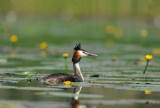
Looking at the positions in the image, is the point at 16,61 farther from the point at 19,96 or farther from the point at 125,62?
the point at 19,96

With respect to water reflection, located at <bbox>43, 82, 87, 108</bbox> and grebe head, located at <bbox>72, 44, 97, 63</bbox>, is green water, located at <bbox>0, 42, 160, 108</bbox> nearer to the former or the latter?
water reflection, located at <bbox>43, 82, 87, 108</bbox>

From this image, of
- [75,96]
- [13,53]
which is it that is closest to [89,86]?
[75,96]

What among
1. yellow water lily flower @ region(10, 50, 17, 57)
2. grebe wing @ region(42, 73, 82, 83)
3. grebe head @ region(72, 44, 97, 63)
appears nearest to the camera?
grebe wing @ region(42, 73, 82, 83)

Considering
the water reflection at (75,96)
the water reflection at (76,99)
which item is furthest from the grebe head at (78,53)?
the water reflection at (76,99)

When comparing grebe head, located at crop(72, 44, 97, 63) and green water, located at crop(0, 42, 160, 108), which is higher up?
grebe head, located at crop(72, 44, 97, 63)

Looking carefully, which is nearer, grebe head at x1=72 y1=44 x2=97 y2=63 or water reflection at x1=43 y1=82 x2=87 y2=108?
water reflection at x1=43 y1=82 x2=87 y2=108

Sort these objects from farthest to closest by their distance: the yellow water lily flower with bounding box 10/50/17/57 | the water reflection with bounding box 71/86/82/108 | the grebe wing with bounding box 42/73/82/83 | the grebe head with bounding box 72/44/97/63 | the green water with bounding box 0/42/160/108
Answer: the yellow water lily flower with bounding box 10/50/17/57 → the grebe head with bounding box 72/44/97/63 → the grebe wing with bounding box 42/73/82/83 → the green water with bounding box 0/42/160/108 → the water reflection with bounding box 71/86/82/108

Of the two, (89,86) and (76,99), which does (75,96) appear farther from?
(89,86)

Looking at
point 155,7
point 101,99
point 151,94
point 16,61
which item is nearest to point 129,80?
point 151,94

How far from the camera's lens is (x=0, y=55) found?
20766 mm

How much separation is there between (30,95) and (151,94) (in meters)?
2.72

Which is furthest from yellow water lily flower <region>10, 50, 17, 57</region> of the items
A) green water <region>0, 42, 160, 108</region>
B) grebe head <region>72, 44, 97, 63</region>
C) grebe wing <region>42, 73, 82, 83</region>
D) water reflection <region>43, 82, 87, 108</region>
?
water reflection <region>43, 82, 87, 108</region>

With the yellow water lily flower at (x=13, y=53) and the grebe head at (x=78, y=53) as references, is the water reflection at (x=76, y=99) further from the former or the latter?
the yellow water lily flower at (x=13, y=53)

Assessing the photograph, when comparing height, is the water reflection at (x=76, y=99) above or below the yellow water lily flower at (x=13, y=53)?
below
